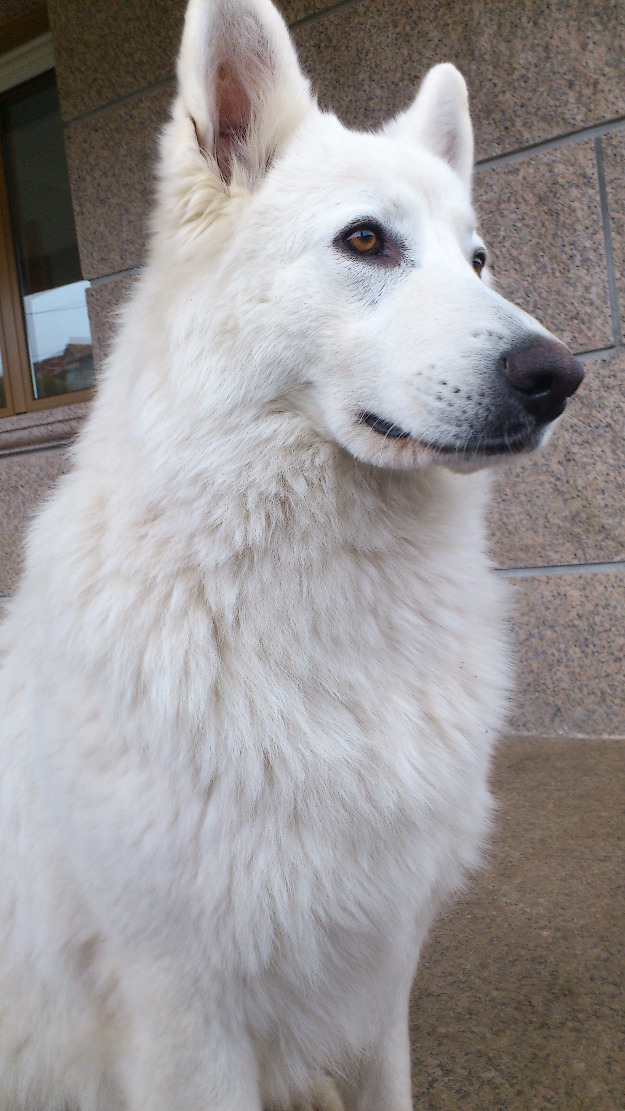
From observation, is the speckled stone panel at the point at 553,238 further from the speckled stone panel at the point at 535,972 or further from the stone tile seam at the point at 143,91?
the speckled stone panel at the point at 535,972

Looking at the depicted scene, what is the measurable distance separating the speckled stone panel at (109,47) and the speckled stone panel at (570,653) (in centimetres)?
352

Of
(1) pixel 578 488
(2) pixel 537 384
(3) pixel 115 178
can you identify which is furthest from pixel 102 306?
(2) pixel 537 384

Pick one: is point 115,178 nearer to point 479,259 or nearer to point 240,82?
point 240,82

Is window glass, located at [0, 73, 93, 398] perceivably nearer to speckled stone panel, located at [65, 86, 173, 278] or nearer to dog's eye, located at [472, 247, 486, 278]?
speckled stone panel, located at [65, 86, 173, 278]

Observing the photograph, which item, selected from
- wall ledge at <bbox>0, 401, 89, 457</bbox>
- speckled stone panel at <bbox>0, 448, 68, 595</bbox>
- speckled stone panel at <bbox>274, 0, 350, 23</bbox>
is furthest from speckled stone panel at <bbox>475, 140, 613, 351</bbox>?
speckled stone panel at <bbox>0, 448, 68, 595</bbox>

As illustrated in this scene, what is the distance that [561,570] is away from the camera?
3.57 metres

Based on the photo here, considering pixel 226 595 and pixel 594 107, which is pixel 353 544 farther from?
pixel 594 107

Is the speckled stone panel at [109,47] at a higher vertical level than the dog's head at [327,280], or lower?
higher

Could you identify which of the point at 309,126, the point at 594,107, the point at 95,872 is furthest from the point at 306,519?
the point at 594,107

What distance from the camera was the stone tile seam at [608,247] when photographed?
3381 mm

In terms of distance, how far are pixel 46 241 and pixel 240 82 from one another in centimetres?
474

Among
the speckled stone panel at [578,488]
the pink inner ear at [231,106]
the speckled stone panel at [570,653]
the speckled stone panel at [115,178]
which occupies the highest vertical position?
the speckled stone panel at [115,178]

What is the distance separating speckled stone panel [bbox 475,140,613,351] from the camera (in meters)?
3.42

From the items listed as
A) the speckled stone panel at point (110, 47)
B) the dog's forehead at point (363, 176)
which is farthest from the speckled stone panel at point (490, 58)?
the dog's forehead at point (363, 176)
